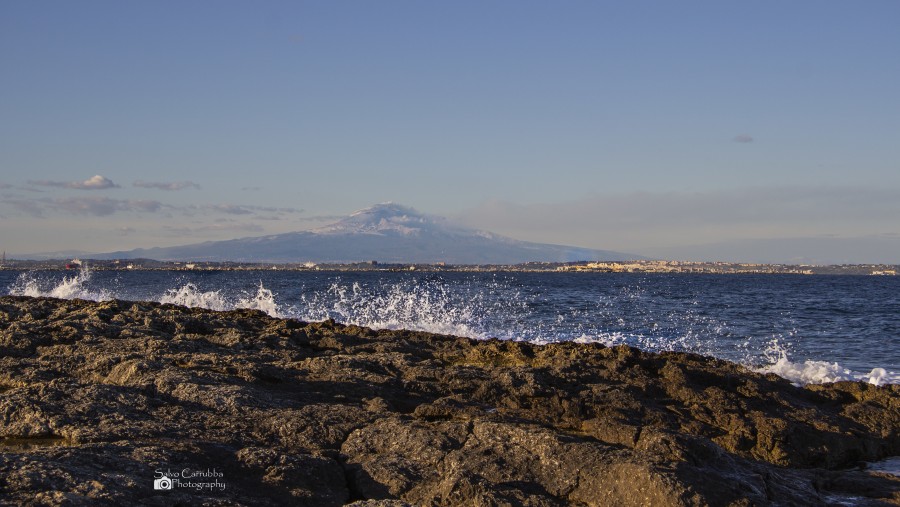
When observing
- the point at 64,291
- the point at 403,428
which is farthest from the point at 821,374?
the point at 64,291

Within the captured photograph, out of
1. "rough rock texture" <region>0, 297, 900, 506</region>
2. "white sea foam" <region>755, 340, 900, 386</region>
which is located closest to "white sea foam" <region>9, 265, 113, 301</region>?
"rough rock texture" <region>0, 297, 900, 506</region>

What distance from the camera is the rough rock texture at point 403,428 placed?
22.1ft

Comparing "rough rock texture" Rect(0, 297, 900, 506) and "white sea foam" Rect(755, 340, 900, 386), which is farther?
"white sea foam" Rect(755, 340, 900, 386)

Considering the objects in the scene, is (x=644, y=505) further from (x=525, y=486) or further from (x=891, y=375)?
(x=891, y=375)

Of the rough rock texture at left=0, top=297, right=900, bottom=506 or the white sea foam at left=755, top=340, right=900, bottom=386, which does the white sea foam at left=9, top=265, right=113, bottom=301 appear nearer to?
the rough rock texture at left=0, top=297, right=900, bottom=506

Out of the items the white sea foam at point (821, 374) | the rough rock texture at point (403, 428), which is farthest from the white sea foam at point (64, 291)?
the white sea foam at point (821, 374)

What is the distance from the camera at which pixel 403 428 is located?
821 cm

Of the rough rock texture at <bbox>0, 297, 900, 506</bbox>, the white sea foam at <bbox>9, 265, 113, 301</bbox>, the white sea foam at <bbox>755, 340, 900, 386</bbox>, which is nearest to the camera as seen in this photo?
the rough rock texture at <bbox>0, 297, 900, 506</bbox>

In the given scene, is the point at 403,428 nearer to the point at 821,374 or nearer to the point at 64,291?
the point at 821,374

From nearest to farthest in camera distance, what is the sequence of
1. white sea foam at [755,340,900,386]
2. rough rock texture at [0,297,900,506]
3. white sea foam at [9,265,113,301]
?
rough rock texture at [0,297,900,506] → white sea foam at [755,340,900,386] → white sea foam at [9,265,113,301]

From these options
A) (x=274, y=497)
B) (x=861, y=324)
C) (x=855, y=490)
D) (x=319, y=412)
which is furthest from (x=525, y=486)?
(x=861, y=324)

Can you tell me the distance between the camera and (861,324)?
37.4 meters

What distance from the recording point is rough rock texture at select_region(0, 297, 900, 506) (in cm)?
675

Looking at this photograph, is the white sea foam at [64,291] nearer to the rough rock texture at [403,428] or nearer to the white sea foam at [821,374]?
the rough rock texture at [403,428]
